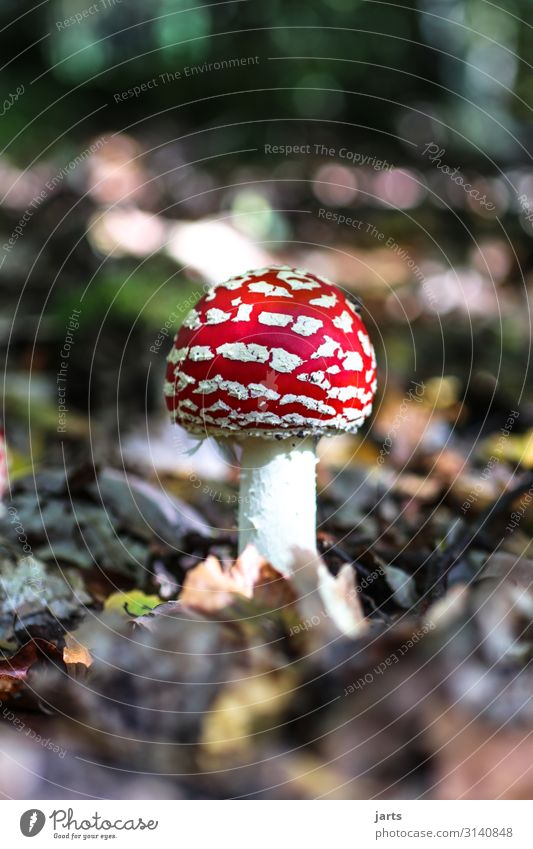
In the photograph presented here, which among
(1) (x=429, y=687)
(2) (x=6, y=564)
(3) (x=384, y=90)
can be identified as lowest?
(1) (x=429, y=687)

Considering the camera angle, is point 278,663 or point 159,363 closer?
point 278,663

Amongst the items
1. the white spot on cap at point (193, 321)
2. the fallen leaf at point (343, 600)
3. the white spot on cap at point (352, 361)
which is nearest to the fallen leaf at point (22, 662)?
the fallen leaf at point (343, 600)

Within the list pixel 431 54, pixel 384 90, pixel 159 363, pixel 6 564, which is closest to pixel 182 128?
pixel 384 90

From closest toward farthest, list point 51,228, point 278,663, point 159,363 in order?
1. point 278,663
2. point 159,363
3. point 51,228

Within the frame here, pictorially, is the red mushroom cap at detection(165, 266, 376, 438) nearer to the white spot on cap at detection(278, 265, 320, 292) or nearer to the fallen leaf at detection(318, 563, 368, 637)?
the white spot on cap at detection(278, 265, 320, 292)

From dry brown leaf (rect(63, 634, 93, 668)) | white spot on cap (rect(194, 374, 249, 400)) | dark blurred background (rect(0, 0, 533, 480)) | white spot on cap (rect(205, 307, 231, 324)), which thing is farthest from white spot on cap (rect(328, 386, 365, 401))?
dark blurred background (rect(0, 0, 533, 480))

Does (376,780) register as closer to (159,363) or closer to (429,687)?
(429,687)

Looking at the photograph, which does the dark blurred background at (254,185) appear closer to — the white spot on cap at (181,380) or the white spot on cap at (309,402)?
the white spot on cap at (181,380)

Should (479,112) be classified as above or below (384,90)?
below
